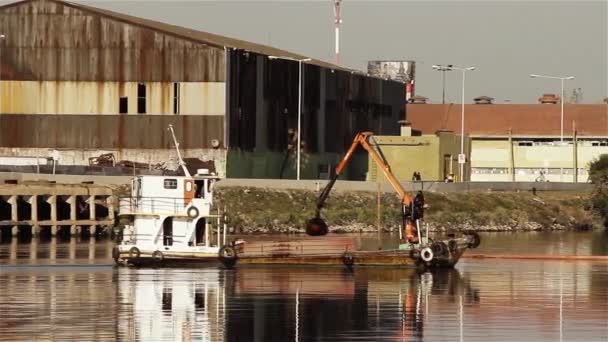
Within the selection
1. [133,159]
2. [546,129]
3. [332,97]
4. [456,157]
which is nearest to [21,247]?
[133,159]

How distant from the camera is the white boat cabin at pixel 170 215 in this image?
2813 inches

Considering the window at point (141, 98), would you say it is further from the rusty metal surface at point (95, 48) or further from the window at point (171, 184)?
the window at point (171, 184)

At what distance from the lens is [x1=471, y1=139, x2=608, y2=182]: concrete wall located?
166m

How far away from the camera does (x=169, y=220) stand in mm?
72062

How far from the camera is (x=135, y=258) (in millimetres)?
71812

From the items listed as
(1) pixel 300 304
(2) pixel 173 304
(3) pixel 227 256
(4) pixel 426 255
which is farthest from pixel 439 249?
(2) pixel 173 304

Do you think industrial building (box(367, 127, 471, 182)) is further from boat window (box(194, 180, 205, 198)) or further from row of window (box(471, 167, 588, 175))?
boat window (box(194, 180, 205, 198))

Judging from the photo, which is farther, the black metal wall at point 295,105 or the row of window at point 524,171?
the row of window at point 524,171

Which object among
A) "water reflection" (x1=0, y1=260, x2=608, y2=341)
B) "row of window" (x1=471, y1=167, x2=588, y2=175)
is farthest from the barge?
"row of window" (x1=471, y1=167, x2=588, y2=175)

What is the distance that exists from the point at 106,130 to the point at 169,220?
45.3 meters

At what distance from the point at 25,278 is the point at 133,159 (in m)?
50.5

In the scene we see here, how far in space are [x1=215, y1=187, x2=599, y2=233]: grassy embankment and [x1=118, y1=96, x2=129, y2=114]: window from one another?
10017mm

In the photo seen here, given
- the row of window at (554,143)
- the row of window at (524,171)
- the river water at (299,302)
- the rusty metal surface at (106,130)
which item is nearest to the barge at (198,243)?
the river water at (299,302)

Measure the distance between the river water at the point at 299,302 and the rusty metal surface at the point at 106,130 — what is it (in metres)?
36.2
